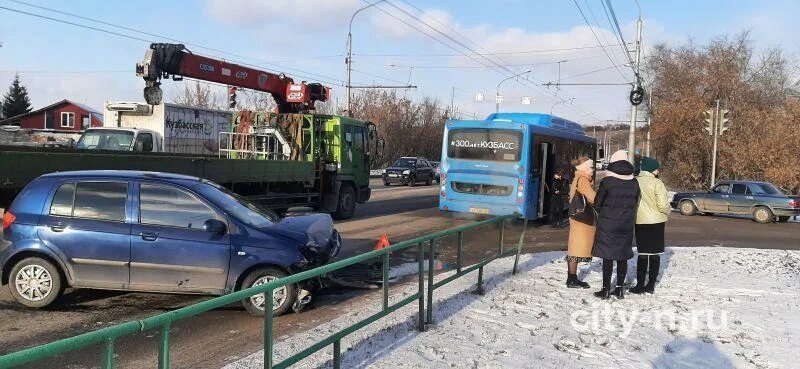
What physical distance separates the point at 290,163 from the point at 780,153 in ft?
84.1

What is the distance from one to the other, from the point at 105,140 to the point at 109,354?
14777mm

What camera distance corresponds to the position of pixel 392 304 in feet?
17.1

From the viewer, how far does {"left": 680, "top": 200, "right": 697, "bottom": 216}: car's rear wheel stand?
21891 mm

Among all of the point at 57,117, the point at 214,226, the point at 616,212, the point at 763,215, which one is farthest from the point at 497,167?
the point at 57,117

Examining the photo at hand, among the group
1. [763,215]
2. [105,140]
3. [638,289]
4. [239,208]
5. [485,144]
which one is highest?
[485,144]

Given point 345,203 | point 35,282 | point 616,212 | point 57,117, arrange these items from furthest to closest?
1. point 57,117
2. point 345,203
3. point 616,212
4. point 35,282

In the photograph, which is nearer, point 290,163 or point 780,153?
point 290,163

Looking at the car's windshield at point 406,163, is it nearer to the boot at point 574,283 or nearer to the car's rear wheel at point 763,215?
the car's rear wheel at point 763,215

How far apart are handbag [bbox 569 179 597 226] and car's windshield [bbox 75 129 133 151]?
12201 mm

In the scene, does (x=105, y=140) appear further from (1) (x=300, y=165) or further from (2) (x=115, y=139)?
(1) (x=300, y=165)

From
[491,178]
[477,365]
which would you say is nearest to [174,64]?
[491,178]

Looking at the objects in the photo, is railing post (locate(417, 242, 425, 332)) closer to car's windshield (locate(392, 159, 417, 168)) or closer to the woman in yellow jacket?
the woman in yellow jacket

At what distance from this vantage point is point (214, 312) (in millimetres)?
3697

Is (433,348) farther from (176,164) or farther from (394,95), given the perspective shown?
(394,95)
